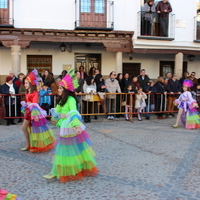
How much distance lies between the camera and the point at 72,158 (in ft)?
14.1

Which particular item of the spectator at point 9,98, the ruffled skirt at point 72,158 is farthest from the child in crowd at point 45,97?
the ruffled skirt at point 72,158

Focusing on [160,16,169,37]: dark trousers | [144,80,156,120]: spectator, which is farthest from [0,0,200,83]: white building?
[144,80,156,120]: spectator

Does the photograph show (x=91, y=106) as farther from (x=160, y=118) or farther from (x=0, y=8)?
(x=0, y=8)

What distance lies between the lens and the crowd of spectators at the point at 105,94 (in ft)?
30.7

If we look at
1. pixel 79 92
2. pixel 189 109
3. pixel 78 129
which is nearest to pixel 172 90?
pixel 189 109

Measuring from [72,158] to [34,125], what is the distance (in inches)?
79.0

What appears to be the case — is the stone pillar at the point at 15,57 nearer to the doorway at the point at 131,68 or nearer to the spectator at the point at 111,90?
the spectator at the point at 111,90

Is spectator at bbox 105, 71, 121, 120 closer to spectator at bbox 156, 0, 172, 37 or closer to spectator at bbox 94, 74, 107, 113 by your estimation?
spectator at bbox 94, 74, 107, 113

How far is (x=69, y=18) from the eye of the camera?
13375mm

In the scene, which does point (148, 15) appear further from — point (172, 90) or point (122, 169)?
point (122, 169)

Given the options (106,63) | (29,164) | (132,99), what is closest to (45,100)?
(132,99)

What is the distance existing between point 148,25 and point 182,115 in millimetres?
6944

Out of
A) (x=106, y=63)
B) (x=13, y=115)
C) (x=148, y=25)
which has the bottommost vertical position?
(x=13, y=115)

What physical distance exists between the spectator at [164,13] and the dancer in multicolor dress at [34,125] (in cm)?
1010
